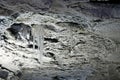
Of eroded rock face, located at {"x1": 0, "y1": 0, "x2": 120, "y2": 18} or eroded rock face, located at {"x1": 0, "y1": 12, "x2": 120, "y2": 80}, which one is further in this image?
eroded rock face, located at {"x1": 0, "y1": 12, "x2": 120, "y2": 80}

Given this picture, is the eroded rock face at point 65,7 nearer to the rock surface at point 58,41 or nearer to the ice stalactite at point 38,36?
the rock surface at point 58,41

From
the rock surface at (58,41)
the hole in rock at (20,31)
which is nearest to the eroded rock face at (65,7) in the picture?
the rock surface at (58,41)

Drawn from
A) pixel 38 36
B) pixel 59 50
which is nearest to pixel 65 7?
pixel 38 36

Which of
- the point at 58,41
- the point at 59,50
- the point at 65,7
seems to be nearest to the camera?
the point at 65,7

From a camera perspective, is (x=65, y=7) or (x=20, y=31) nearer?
(x=65, y=7)

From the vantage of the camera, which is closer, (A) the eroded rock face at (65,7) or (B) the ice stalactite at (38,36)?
(A) the eroded rock face at (65,7)

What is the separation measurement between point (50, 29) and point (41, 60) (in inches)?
19.8

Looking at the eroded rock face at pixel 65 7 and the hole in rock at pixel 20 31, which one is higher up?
the eroded rock face at pixel 65 7

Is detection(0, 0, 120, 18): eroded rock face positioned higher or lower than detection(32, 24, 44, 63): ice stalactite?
higher

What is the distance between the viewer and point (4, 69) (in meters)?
2.04

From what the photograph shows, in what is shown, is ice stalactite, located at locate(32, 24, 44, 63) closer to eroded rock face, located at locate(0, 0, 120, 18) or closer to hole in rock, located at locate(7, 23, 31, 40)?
hole in rock, located at locate(7, 23, 31, 40)

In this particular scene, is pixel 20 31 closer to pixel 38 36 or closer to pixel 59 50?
pixel 38 36

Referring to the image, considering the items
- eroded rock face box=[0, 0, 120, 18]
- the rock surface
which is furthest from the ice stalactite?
eroded rock face box=[0, 0, 120, 18]

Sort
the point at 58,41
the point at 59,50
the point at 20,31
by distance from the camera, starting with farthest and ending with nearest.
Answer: the point at 59,50, the point at 58,41, the point at 20,31
